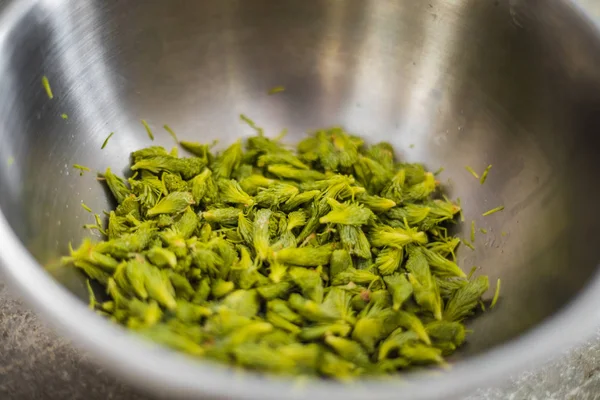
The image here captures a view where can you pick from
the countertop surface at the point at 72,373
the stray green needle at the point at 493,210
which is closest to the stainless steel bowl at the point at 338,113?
the stray green needle at the point at 493,210

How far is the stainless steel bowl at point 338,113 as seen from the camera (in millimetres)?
915

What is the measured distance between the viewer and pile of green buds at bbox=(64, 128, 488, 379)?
115 cm

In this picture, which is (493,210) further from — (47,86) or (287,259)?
(47,86)

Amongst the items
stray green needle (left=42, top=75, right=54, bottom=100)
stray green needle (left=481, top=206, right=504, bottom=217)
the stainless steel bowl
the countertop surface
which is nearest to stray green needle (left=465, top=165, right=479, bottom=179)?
the stainless steel bowl

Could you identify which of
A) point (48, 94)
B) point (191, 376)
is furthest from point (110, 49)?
point (191, 376)

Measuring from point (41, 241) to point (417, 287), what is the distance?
891 millimetres

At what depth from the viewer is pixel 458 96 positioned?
1.64 m

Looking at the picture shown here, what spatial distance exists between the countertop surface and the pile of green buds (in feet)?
0.64

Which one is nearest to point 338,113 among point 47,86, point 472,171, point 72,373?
point 472,171

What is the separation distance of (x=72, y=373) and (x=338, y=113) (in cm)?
110

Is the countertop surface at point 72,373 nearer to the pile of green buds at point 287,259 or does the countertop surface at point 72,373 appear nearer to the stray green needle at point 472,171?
the pile of green buds at point 287,259

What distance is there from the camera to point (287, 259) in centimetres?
133

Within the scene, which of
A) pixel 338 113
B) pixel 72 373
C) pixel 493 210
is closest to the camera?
pixel 72 373

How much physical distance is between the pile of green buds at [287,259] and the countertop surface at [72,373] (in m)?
0.20
